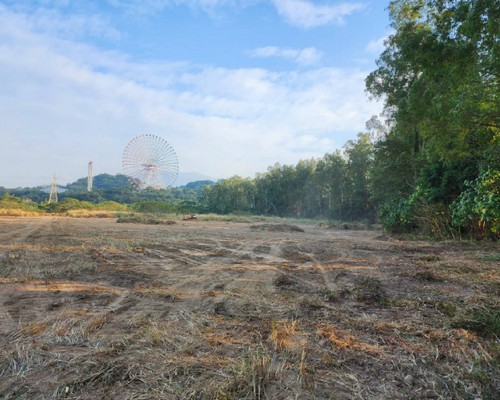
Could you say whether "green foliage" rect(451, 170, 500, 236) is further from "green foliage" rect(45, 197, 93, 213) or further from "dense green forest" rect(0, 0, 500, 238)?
"green foliage" rect(45, 197, 93, 213)

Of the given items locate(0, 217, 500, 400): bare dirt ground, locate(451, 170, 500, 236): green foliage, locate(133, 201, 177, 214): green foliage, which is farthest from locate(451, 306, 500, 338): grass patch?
locate(133, 201, 177, 214): green foliage

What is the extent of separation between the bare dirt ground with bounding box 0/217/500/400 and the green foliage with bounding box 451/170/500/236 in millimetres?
2854

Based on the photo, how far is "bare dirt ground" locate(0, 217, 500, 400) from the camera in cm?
202

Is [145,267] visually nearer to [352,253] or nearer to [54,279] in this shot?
[54,279]

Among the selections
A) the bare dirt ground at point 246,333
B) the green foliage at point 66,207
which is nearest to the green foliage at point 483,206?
the bare dirt ground at point 246,333

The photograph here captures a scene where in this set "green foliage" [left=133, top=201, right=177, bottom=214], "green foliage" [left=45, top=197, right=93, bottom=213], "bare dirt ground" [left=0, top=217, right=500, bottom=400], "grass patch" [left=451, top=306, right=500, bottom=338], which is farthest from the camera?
"green foliage" [left=45, top=197, right=93, bottom=213]

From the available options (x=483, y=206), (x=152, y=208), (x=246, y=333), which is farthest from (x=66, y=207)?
(x=246, y=333)

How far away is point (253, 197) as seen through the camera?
210ft

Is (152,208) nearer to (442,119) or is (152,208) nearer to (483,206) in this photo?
(442,119)

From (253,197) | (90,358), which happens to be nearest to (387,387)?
(90,358)

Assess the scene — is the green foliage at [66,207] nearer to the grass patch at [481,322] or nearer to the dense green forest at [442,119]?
the dense green forest at [442,119]

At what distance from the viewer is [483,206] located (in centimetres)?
807

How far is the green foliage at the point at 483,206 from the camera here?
7.94 meters

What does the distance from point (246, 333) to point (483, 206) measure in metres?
8.11
